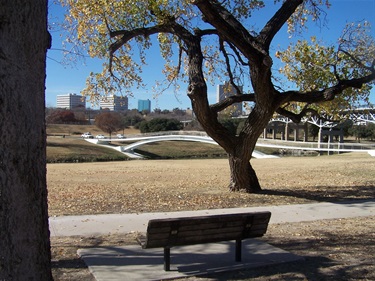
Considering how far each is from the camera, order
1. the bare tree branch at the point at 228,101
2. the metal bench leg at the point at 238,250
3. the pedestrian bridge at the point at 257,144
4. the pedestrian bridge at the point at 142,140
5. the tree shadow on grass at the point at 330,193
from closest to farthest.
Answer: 1. the metal bench leg at the point at 238,250
2. the tree shadow on grass at the point at 330,193
3. the bare tree branch at the point at 228,101
4. the pedestrian bridge at the point at 257,144
5. the pedestrian bridge at the point at 142,140

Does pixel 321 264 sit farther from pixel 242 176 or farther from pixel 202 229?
pixel 242 176

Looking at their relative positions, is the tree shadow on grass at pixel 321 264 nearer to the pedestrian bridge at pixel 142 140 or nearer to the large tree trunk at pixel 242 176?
the large tree trunk at pixel 242 176

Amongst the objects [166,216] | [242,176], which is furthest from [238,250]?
[242,176]

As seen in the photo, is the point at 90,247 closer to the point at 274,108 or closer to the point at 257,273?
the point at 257,273

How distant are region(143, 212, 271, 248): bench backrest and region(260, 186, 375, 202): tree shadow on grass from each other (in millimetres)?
6585

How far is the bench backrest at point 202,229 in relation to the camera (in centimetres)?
505

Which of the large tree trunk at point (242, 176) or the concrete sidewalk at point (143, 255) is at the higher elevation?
the large tree trunk at point (242, 176)

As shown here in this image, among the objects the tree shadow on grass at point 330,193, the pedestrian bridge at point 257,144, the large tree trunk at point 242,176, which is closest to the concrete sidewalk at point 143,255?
the large tree trunk at point 242,176

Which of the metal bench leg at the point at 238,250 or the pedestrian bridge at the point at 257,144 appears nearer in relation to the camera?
the metal bench leg at the point at 238,250

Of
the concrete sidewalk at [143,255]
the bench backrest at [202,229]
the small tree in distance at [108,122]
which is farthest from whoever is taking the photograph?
the small tree in distance at [108,122]

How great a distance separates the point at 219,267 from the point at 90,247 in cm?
213

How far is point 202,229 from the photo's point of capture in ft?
17.3

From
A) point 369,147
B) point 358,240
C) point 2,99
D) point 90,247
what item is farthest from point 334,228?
point 369,147

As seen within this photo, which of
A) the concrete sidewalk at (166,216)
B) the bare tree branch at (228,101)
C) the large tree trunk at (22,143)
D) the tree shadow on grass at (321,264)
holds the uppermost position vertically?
the bare tree branch at (228,101)
